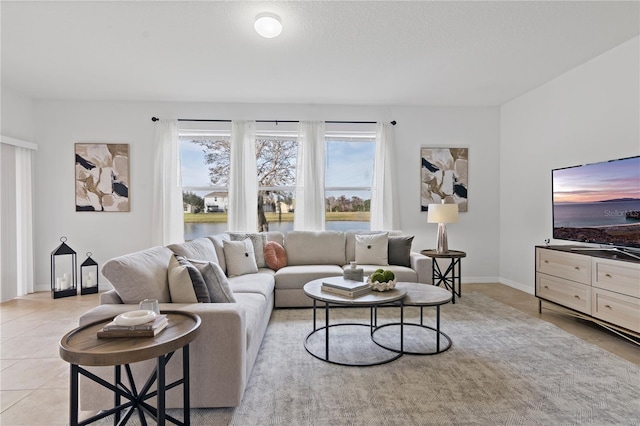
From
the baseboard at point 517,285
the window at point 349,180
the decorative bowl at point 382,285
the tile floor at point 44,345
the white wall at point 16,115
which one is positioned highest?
the white wall at point 16,115

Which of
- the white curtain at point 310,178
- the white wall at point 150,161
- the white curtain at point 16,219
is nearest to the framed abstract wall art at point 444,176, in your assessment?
the white wall at point 150,161

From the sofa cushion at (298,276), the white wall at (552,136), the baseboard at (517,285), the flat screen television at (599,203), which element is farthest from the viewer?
the baseboard at (517,285)

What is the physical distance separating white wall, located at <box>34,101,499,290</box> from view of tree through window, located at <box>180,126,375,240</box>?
1.28 ft

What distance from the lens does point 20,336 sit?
3029mm

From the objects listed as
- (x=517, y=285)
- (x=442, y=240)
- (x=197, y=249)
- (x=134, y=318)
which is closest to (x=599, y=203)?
(x=442, y=240)

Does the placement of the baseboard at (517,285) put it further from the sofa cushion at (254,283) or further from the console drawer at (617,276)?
the sofa cushion at (254,283)

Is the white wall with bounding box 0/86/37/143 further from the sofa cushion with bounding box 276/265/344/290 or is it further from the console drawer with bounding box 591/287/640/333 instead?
the console drawer with bounding box 591/287/640/333

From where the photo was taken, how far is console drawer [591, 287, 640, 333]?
258cm

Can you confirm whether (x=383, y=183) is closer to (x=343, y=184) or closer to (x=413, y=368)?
(x=343, y=184)

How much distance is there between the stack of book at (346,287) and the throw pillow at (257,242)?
58.9 inches

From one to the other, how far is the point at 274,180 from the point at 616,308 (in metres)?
4.04

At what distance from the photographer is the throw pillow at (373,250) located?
164 inches

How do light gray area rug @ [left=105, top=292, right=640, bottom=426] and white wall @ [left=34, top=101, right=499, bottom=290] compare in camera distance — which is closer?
light gray area rug @ [left=105, top=292, right=640, bottom=426]

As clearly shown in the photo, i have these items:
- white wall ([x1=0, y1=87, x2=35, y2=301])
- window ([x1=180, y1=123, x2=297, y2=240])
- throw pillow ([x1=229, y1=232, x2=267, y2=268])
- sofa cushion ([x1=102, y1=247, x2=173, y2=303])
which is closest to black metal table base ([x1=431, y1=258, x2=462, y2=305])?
throw pillow ([x1=229, y1=232, x2=267, y2=268])
